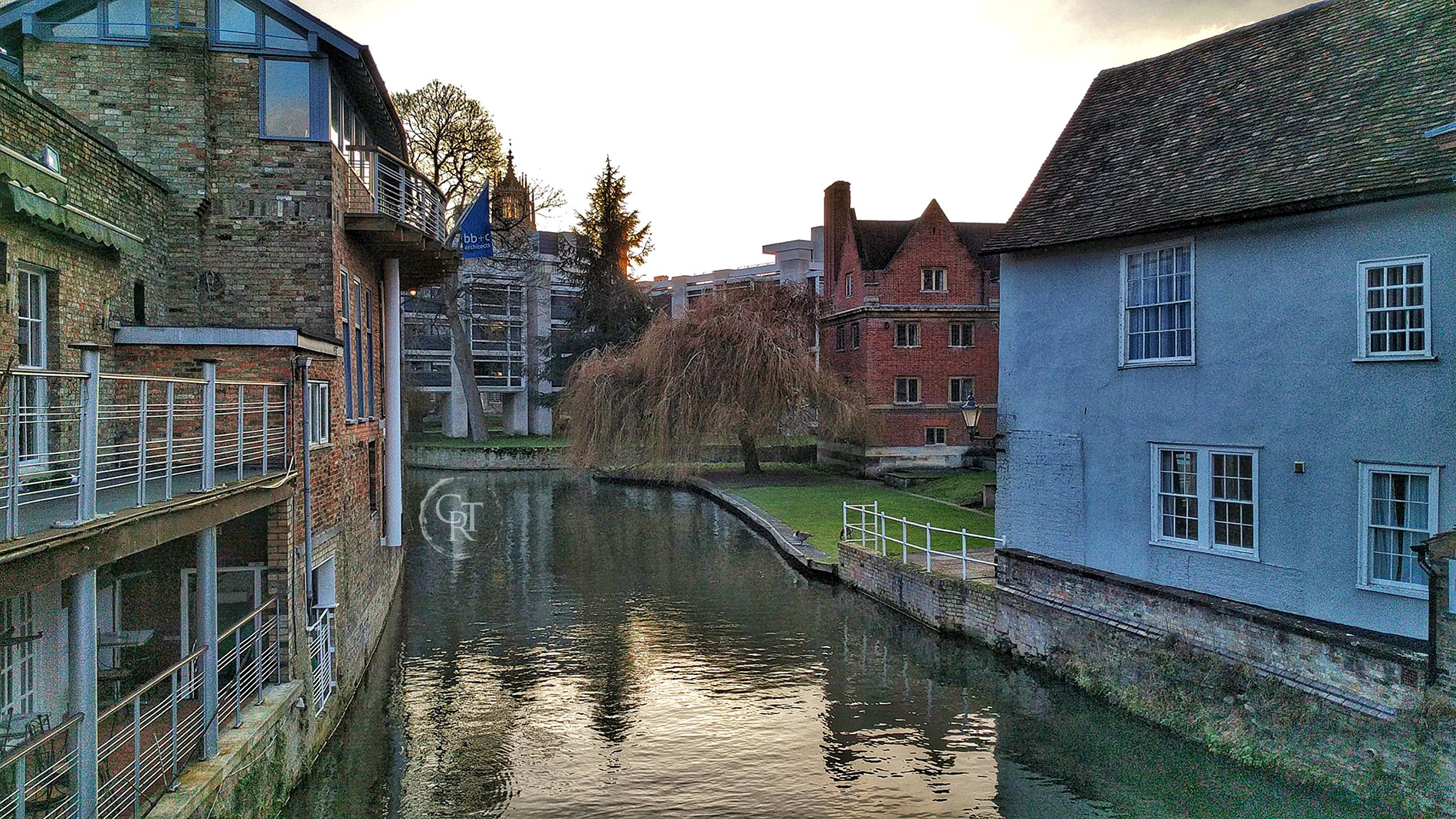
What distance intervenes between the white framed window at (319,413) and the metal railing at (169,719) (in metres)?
2.18

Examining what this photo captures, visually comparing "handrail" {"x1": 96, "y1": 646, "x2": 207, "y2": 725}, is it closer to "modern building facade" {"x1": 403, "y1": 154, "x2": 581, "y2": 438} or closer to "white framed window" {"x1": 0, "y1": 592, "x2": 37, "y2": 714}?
"white framed window" {"x1": 0, "y1": 592, "x2": 37, "y2": 714}

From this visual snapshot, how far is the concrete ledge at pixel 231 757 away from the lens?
7426 mm

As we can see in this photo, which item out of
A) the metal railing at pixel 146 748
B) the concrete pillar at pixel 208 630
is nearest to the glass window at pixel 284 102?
the concrete pillar at pixel 208 630

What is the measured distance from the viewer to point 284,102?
13.5m

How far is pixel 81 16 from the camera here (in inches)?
523

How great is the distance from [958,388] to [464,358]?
25228 millimetres

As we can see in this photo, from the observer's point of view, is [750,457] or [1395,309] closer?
[1395,309]

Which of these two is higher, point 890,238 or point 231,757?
point 890,238

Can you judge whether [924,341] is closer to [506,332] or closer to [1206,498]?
[1206,498]

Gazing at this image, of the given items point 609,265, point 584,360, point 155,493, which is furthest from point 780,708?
point 609,265

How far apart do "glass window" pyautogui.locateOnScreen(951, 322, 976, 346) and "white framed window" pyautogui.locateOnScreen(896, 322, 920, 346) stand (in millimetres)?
1571

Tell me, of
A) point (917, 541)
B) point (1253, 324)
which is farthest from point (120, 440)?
point (917, 541)

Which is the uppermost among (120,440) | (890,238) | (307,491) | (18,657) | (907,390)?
(890,238)

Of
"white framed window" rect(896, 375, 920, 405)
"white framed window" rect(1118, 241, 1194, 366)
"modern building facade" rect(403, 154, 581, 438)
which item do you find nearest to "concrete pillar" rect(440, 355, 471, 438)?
"modern building facade" rect(403, 154, 581, 438)
